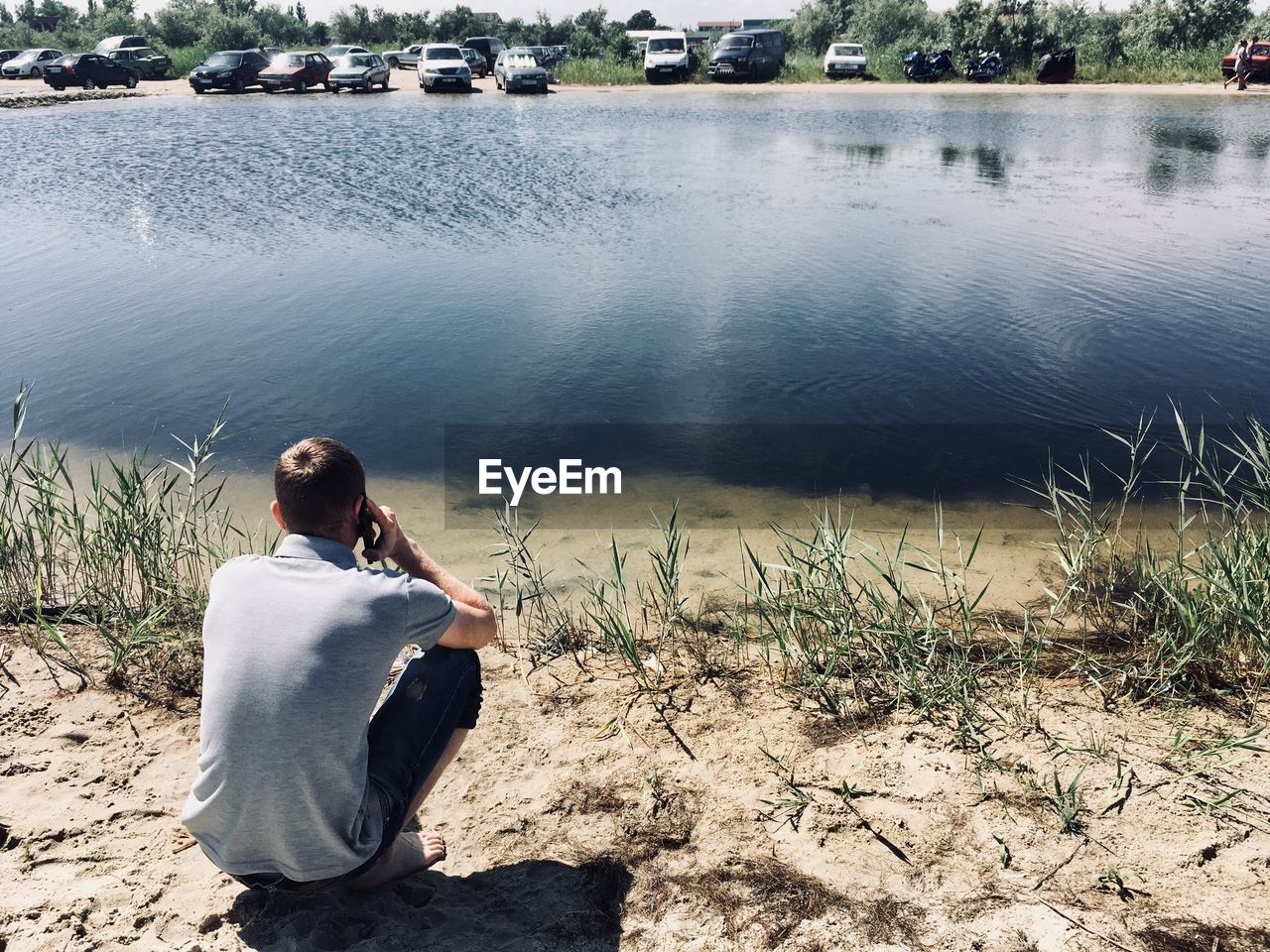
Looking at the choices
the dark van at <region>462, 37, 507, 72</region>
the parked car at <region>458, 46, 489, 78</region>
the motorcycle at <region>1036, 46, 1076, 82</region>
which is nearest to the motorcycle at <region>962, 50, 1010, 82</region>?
the motorcycle at <region>1036, 46, 1076, 82</region>

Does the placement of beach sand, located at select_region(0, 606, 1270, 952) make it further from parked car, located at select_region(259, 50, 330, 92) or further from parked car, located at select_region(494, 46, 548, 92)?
parked car, located at select_region(259, 50, 330, 92)

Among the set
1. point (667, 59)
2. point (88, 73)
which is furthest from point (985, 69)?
point (88, 73)

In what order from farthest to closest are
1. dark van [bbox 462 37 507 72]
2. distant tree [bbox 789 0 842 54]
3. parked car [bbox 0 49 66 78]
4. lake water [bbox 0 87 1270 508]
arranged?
1. distant tree [bbox 789 0 842 54]
2. dark van [bbox 462 37 507 72]
3. parked car [bbox 0 49 66 78]
4. lake water [bbox 0 87 1270 508]

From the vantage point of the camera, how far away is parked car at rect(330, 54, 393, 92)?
120 ft

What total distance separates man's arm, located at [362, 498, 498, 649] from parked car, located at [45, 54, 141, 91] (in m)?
43.9

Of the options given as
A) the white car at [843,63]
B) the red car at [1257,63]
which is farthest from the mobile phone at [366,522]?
the white car at [843,63]

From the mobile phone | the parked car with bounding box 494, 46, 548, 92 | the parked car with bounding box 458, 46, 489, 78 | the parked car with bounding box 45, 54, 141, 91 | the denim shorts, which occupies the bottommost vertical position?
the denim shorts

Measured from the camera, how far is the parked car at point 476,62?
44156 millimetres

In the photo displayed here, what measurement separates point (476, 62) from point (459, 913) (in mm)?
47856

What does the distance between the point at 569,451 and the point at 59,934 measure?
15.3 feet

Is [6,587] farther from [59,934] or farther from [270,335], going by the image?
[270,335]

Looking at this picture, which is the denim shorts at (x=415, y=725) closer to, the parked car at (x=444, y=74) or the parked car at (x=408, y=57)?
the parked car at (x=444, y=74)

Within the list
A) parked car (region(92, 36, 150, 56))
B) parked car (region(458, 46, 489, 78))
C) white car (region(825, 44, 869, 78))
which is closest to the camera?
white car (region(825, 44, 869, 78))

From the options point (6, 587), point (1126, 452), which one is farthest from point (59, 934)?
point (1126, 452)
